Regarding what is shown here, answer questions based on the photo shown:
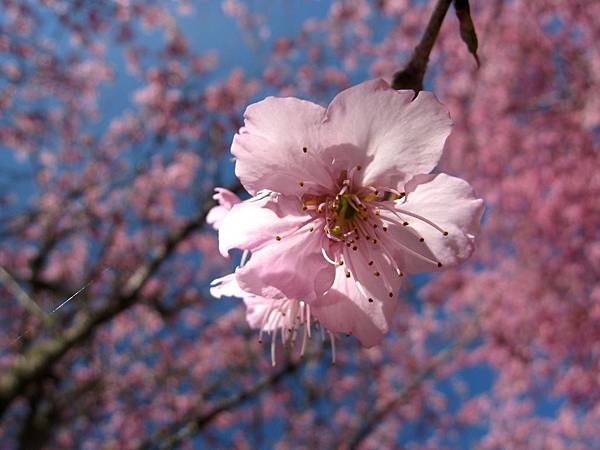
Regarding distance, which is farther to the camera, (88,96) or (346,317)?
(88,96)

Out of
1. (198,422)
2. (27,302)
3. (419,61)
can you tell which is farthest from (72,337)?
(419,61)

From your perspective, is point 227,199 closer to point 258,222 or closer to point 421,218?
point 258,222

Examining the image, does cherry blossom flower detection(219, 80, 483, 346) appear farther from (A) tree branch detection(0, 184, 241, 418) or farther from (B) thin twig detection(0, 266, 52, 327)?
(B) thin twig detection(0, 266, 52, 327)

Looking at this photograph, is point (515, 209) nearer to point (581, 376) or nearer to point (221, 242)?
point (581, 376)

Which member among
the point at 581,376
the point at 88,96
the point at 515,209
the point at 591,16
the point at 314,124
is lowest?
the point at 581,376

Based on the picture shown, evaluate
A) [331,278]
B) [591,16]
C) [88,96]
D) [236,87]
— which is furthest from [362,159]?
[88,96]

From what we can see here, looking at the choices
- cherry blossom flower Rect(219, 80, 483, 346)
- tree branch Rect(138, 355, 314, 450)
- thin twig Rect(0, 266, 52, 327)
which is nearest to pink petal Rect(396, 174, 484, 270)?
cherry blossom flower Rect(219, 80, 483, 346)
